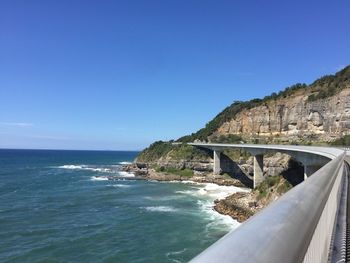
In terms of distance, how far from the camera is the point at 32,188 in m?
67.9

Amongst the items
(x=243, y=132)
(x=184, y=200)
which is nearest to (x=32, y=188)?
(x=184, y=200)

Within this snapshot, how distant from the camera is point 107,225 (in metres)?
38.4

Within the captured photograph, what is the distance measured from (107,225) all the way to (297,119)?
60.1m

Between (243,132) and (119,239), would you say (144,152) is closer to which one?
(243,132)

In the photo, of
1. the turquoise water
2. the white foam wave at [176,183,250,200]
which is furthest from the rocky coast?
the turquoise water

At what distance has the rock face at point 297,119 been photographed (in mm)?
75438

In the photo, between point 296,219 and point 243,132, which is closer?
point 296,219

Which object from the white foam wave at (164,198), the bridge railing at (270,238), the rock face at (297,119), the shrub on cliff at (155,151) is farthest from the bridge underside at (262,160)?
the bridge railing at (270,238)

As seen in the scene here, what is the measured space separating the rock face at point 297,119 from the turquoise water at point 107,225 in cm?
2922

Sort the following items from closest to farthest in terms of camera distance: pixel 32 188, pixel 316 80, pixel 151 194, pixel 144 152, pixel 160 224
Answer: pixel 160 224 < pixel 151 194 < pixel 32 188 < pixel 316 80 < pixel 144 152

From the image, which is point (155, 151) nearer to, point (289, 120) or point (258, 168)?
point (289, 120)

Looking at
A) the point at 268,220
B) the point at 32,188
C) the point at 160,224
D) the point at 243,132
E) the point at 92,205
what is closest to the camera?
the point at 268,220

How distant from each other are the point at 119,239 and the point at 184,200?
22.9m

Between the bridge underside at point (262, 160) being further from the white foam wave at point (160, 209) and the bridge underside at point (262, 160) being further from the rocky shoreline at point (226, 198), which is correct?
the white foam wave at point (160, 209)
